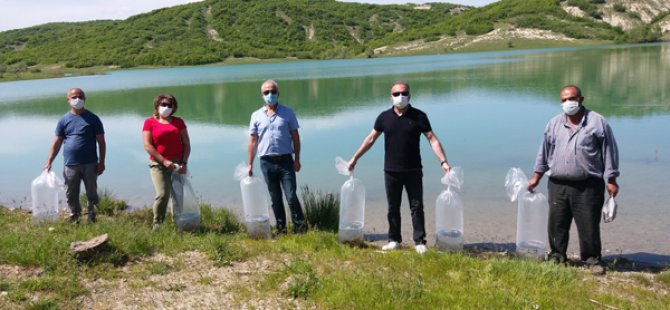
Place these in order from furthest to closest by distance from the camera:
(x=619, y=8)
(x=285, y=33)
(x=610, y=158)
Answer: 1. (x=285, y=33)
2. (x=619, y=8)
3. (x=610, y=158)

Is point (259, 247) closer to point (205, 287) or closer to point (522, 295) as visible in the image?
point (205, 287)

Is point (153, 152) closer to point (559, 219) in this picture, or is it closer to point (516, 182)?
point (516, 182)

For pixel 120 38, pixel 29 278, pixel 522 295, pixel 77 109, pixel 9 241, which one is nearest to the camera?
pixel 522 295

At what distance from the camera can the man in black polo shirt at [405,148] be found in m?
5.40

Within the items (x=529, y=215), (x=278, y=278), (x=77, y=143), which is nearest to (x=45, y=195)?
(x=77, y=143)

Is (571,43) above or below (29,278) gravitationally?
above

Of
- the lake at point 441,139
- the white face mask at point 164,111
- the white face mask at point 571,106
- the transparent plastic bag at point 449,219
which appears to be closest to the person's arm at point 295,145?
the white face mask at point 164,111

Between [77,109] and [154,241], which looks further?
[77,109]

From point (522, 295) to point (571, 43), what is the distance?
120198mm

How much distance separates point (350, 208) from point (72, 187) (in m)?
3.58

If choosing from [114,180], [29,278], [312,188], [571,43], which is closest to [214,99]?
[114,180]

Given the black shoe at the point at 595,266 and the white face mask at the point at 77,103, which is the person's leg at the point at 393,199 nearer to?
the black shoe at the point at 595,266

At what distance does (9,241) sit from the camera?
17.2 feet

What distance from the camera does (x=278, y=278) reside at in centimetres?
455
